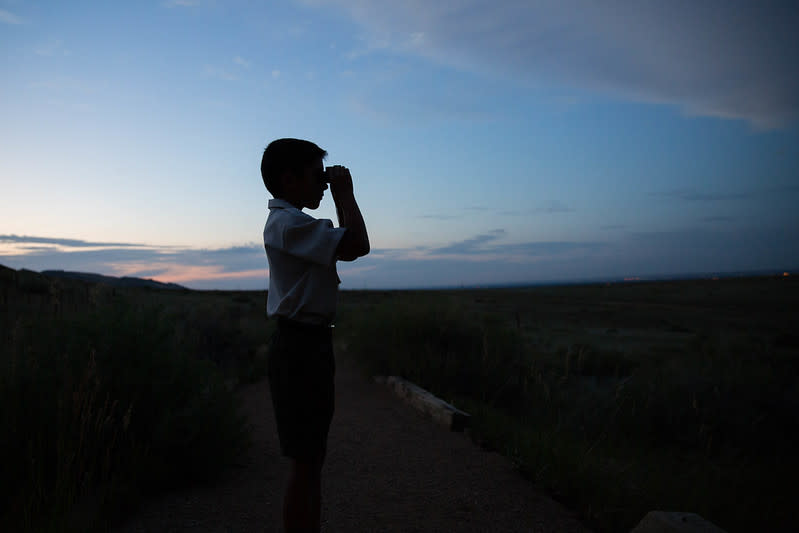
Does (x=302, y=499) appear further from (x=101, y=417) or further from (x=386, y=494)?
(x=101, y=417)

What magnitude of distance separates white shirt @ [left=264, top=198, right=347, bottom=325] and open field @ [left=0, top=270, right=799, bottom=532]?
126 cm

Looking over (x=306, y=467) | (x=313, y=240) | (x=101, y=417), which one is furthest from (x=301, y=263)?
(x=101, y=417)

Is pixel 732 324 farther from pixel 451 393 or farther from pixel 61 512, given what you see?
pixel 61 512

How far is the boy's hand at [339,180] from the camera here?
82.5 inches

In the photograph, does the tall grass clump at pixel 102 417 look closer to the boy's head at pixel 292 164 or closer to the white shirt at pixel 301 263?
the white shirt at pixel 301 263

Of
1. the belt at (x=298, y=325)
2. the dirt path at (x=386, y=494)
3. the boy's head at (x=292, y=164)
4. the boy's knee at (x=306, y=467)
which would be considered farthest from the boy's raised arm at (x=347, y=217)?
the dirt path at (x=386, y=494)

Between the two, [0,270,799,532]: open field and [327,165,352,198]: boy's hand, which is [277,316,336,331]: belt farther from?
[0,270,799,532]: open field

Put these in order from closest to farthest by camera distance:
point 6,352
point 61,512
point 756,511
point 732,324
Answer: point 61,512 < point 6,352 < point 756,511 < point 732,324

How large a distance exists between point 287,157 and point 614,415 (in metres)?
5.48

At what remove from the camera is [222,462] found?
3760mm

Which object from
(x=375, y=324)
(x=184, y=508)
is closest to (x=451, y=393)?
(x=375, y=324)

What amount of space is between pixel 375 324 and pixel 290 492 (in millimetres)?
6305

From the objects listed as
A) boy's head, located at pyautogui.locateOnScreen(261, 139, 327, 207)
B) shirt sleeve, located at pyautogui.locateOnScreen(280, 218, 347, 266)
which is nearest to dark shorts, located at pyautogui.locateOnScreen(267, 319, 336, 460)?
shirt sleeve, located at pyautogui.locateOnScreen(280, 218, 347, 266)

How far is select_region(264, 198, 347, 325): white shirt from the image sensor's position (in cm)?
195
